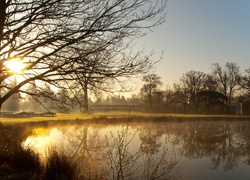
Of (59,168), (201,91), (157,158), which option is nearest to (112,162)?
(157,158)

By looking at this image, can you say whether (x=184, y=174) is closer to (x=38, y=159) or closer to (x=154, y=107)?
(x=38, y=159)

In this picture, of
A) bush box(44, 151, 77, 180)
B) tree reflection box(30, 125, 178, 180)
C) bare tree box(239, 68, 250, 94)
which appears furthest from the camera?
bare tree box(239, 68, 250, 94)

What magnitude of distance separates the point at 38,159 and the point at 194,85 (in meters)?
53.7

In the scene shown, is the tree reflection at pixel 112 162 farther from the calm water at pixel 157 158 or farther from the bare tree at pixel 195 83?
the bare tree at pixel 195 83

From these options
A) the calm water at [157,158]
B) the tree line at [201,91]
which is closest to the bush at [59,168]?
the calm water at [157,158]

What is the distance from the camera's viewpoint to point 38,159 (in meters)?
8.41

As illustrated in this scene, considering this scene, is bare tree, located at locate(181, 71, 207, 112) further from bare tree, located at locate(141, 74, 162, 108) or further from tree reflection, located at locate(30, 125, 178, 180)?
tree reflection, located at locate(30, 125, 178, 180)

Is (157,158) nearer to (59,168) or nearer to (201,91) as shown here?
(59,168)

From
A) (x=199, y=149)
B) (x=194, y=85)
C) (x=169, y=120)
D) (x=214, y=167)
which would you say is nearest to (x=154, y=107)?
(x=194, y=85)

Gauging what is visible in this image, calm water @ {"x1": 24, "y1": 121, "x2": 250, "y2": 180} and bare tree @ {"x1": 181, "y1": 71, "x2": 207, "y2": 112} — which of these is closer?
calm water @ {"x1": 24, "y1": 121, "x2": 250, "y2": 180}

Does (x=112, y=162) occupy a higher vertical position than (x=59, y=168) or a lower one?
lower

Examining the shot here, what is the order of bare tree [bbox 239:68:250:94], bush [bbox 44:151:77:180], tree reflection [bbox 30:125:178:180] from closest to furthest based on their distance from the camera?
bush [bbox 44:151:77:180] → tree reflection [bbox 30:125:178:180] → bare tree [bbox 239:68:250:94]

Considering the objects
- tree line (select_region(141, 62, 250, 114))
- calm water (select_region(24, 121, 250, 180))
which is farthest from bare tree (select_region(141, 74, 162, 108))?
calm water (select_region(24, 121, 250, 180))

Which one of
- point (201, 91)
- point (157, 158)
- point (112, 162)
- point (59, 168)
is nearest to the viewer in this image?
point (59, 168)
